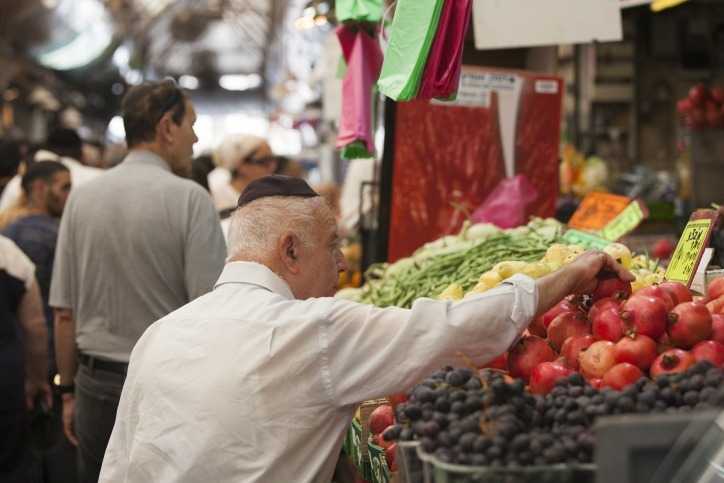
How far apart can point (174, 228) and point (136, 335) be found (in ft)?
1.36

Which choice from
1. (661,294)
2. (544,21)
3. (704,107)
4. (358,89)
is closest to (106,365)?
(358,89)

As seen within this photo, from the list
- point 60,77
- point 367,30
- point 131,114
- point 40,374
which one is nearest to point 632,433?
point 131,114

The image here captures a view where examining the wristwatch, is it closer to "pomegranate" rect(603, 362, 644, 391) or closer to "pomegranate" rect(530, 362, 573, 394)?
"pomegranate" rect(530, 362, 573, 394)

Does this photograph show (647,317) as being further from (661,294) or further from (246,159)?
(246,159)

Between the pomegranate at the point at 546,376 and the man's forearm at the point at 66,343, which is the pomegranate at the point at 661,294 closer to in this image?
the pomegranate at the point at 546,376

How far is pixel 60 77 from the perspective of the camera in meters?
25.1

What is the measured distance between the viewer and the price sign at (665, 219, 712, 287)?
282 cm

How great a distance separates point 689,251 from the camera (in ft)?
9.57

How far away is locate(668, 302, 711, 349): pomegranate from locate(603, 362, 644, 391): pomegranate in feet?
0.48

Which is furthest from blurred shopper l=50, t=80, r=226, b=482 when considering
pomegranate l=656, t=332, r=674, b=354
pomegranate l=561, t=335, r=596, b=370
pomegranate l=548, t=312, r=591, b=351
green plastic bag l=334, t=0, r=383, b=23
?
pomegranate l=656, t=332, r=674, b=354

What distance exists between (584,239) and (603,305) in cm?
169

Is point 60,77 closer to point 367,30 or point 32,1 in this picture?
point 32,1

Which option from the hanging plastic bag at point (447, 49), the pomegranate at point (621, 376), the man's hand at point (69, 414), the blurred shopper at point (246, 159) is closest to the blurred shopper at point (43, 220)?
the blurred shopper at point (246, 159)

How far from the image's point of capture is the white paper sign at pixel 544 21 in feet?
12.1
